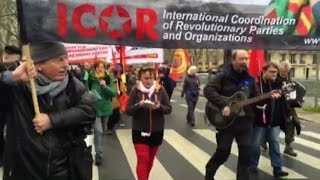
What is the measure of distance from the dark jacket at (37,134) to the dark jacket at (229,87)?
3572 mm

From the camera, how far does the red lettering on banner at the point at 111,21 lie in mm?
4547

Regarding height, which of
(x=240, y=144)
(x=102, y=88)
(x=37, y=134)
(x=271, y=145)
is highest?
(x=37, y=134)

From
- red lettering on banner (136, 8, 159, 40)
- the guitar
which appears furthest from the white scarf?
red lettering on banner (136, 8, 159, 40)

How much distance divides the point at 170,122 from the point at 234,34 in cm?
1219

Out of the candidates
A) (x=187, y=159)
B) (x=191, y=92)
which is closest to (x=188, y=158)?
(x=187, y=159)

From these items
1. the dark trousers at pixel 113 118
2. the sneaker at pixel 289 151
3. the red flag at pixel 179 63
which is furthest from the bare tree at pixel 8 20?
the sneaker at pixel 289 151

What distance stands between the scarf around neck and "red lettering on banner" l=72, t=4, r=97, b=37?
3.36 ft

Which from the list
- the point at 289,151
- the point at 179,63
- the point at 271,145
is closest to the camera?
the point at 271,145

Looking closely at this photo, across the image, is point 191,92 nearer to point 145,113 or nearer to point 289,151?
point 289,151

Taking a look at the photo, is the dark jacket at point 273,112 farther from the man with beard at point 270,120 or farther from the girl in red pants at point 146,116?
the girl in red pants at point 146,116

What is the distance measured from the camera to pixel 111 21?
4730mm

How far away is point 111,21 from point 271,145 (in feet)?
15.7

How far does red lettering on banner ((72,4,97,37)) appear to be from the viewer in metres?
4.62

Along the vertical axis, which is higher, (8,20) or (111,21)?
(8,20)
